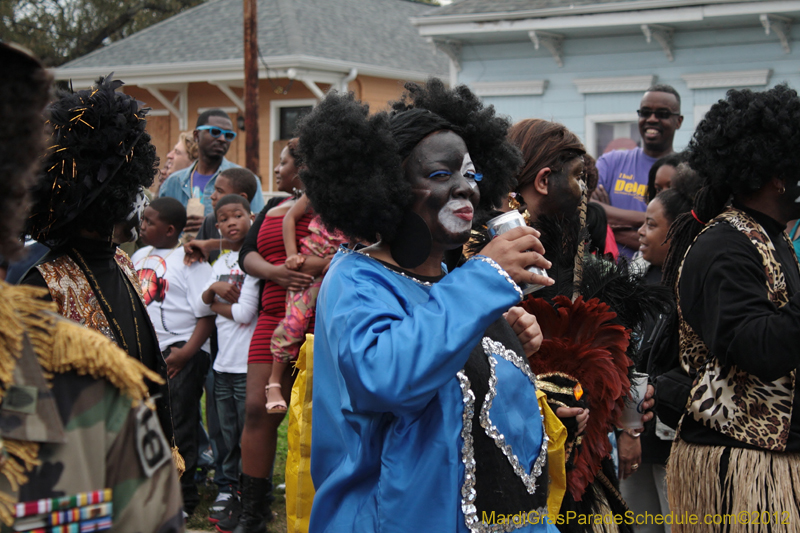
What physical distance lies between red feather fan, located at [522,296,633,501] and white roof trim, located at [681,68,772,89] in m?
9.68

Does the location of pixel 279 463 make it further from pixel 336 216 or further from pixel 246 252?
pixel 336 216

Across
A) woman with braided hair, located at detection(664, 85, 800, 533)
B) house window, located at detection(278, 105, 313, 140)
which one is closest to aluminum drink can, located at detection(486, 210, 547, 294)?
woman with braided hair, located at detection(664, 85, 800, 533)

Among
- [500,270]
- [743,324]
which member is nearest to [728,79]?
[743,324]

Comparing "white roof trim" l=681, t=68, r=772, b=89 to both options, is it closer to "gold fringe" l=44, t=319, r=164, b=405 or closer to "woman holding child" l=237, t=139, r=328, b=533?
"woman holding child" l=237, t=139, r=328, b=533

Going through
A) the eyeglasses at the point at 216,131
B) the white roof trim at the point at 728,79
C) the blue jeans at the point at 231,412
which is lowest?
the blue jeans at the point at 231,412

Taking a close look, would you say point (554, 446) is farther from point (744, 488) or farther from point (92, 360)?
point (92, 360)

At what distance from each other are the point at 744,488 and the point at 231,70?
15302mm

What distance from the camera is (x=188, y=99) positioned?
1802 centimetres

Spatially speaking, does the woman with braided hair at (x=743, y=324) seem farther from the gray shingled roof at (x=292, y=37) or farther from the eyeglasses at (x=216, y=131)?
the gray shingled roof at (x=292, y=37)

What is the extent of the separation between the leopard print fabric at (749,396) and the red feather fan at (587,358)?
1.47 ft

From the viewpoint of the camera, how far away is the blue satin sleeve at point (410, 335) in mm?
1967

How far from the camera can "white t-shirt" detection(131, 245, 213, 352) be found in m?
5.78

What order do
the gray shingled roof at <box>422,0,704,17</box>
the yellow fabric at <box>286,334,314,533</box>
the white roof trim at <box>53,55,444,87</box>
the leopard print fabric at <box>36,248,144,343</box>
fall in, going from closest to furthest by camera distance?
the leopard print fabric at <box>36,248,144,343</box> → the yellow fabric at <box>286,334,314,533</box> → the gray shingled roof at <box>422,0,704,17</box> → the white roof trim at <box>53,55,444,87</box>

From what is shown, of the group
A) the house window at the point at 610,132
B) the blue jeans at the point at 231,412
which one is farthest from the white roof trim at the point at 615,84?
the blue jeans at the point at 231,412
